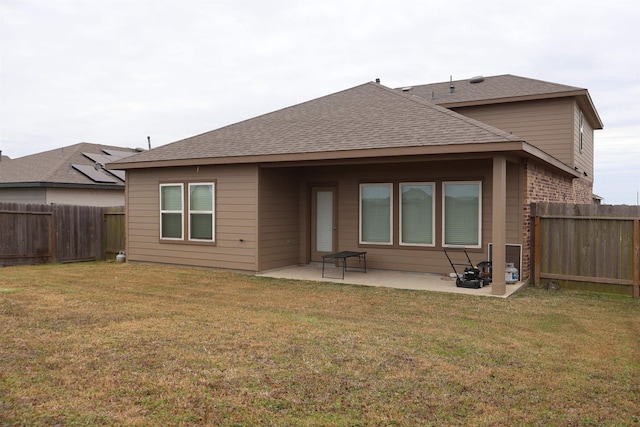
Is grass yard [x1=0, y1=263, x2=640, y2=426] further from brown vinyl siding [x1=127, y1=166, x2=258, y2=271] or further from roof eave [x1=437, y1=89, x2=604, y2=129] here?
roof eave [x1=437, y1=89, x2=604, y2=129]

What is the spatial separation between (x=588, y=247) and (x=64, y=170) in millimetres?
17608

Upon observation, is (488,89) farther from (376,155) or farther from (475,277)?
(475,277)

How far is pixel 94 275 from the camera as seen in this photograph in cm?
1077

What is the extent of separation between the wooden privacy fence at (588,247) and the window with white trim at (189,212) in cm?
720

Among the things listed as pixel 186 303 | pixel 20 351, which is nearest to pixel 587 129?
pixel 186 303

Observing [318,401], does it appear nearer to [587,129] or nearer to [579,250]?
[579,250]

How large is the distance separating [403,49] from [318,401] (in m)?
18.3

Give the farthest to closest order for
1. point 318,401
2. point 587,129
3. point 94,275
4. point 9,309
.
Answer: point 587,129, point 94,275, point 9,309, point 318,401

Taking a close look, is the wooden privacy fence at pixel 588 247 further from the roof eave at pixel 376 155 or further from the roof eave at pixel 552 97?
the roof eave at pixel 552 97

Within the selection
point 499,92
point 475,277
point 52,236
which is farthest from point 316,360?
point 499,92

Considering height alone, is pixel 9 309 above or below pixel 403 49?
below


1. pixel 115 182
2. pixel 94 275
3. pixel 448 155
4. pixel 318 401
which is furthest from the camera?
pixel 115 182

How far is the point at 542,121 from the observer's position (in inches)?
539

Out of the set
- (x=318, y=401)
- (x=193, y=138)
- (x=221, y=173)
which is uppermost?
(x=193, y=138)
